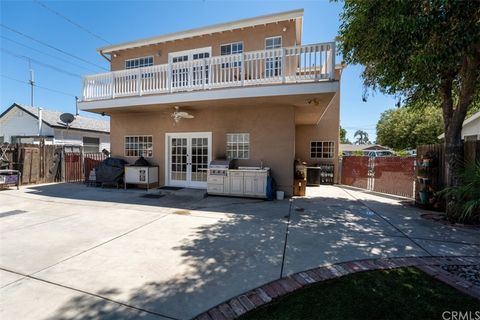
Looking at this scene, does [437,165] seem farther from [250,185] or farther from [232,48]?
[232,48]

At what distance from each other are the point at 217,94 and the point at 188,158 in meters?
3.29

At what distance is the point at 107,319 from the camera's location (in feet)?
7.34

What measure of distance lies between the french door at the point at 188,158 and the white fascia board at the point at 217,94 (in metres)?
1.76

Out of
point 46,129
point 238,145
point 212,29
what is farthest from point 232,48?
point 46,129

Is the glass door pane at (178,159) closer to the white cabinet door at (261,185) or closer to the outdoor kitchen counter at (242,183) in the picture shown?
the outdoor kitchen counter at (242,183)

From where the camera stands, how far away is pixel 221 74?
8125 millimetres

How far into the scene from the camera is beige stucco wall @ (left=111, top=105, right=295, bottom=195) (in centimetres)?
853

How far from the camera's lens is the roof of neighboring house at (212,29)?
8679mm

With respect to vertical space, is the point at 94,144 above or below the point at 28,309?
above

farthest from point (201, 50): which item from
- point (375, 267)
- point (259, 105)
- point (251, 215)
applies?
point (375, 267)

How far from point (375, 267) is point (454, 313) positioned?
100 cm

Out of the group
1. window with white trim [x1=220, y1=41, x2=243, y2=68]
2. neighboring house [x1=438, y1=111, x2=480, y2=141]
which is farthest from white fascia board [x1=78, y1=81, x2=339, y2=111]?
neighboring house [x1=438, y1=111, x2=480, y2=141]

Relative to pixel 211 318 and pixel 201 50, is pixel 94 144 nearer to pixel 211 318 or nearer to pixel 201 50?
pixel 201 50

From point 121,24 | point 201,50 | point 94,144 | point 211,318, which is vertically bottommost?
point 211,318
